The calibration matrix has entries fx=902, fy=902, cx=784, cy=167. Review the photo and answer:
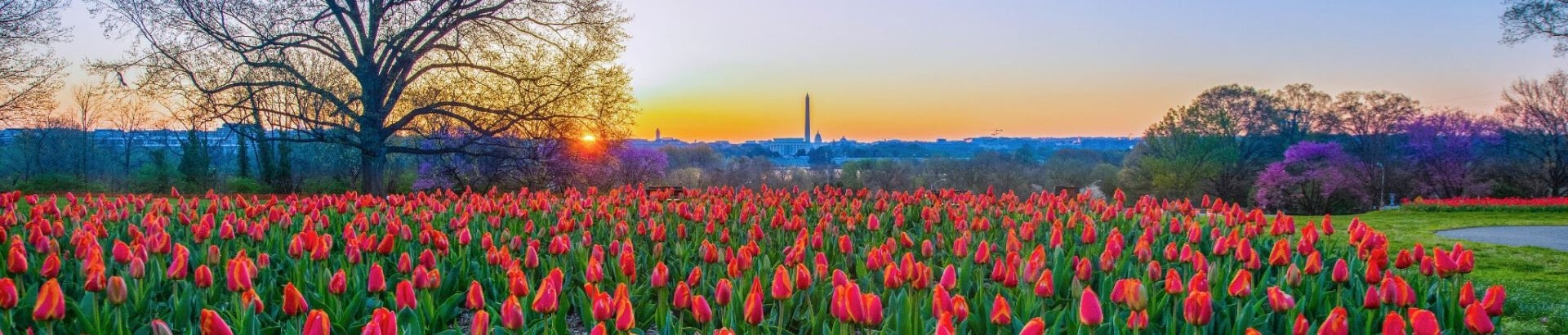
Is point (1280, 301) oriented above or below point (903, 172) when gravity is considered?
above

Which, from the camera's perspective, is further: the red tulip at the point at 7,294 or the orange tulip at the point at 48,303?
the red tulip at the point at 7,294

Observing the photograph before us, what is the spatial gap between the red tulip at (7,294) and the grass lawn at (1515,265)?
18.4ft

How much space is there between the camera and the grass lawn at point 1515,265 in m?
5.41

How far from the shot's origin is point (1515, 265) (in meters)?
8.70

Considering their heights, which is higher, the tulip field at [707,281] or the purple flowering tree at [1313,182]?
the tulip field at [707,281]

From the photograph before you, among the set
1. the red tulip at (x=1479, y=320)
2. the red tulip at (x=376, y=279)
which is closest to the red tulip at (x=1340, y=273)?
the red tulip at (x=1479, y=320)

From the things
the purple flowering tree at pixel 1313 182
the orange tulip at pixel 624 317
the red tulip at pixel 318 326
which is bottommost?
the purple flowering tree at pixel 1313 182

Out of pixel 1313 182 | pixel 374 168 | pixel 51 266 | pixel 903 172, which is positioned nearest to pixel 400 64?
pixel 374 168

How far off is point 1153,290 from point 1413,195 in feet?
119

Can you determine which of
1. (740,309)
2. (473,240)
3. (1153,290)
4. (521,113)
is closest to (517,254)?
(473,240)

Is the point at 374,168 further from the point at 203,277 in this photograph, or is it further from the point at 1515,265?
the point at 1515,265

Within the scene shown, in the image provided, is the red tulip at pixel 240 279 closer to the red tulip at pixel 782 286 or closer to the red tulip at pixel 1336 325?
the red tulip at pixel 782 286

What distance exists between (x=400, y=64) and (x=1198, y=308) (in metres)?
18.2

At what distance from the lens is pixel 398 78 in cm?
1869
